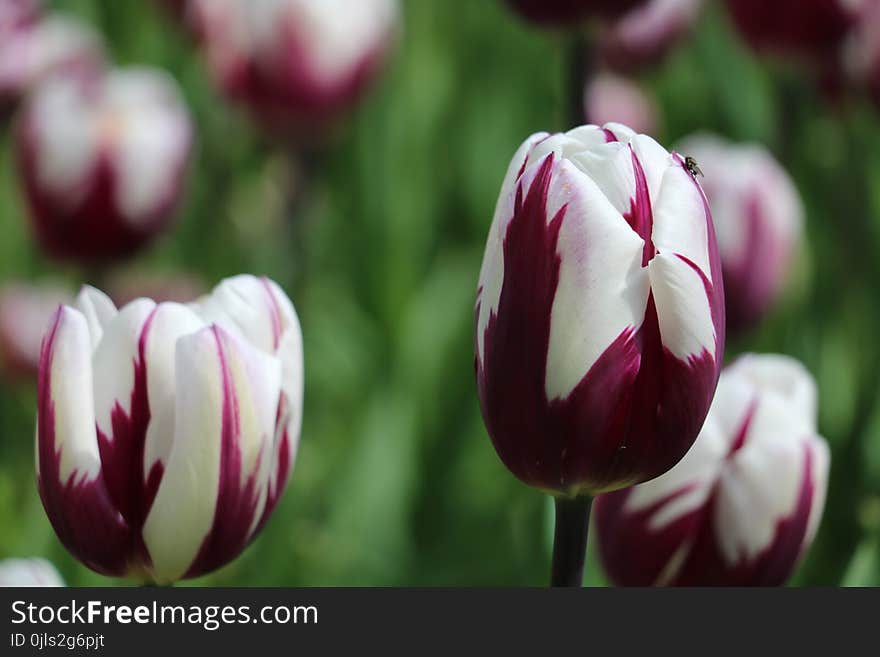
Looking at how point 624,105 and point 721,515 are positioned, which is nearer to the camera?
point 721,515

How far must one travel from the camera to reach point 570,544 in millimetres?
601

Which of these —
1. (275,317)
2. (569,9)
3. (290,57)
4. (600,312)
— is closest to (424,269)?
(290,57)

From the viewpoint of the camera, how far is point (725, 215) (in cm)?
128

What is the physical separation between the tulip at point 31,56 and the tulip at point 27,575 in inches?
40.9

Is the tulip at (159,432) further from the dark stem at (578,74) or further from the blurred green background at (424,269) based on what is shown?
the dark stem at (578,74)

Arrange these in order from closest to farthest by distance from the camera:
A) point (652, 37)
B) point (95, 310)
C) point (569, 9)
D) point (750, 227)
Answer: point (95, 310) → point (569, 9) → point (750, 227) → point (652, 37)

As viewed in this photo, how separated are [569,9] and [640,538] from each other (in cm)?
46

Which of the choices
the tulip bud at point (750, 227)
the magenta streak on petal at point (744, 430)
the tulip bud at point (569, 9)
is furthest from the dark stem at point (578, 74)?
the magenta streak on petal at point (744, 430)

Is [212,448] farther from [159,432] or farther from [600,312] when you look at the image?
[600,312]

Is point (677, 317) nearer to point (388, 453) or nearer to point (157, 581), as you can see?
point (157, 581)

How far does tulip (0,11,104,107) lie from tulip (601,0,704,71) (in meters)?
0.61

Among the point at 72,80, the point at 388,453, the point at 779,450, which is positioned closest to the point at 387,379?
the point at 388,453

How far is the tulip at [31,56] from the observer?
5.42ft

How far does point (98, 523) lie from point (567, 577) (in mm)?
197
